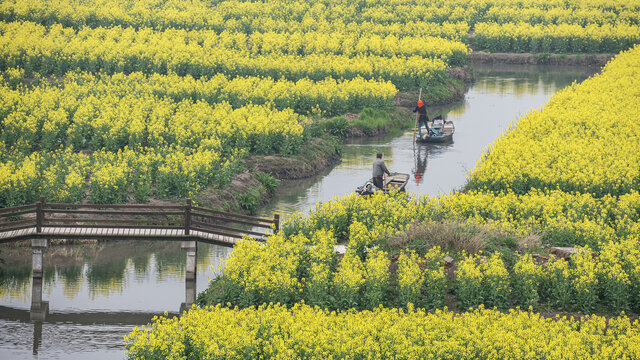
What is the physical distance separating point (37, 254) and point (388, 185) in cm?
1526

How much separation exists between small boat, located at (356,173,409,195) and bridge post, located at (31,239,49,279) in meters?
12.9

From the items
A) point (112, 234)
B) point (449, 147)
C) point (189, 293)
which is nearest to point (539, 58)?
point (449, 147)

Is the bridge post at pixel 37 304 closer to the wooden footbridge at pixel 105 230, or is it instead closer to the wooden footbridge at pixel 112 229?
the wooden footbridge at pixel 105 230

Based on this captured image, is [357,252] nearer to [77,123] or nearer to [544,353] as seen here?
[544,353]

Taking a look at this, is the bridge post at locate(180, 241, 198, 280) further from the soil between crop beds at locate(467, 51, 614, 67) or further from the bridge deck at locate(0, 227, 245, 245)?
the soil between crop beds at locate(467, 51, 614, 67)

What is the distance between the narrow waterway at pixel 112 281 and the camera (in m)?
26.0

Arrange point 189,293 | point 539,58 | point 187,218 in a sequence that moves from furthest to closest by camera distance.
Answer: point 539,58 → point 189,293 → point 187,218

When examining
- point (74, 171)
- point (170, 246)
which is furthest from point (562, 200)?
point (74, 171)

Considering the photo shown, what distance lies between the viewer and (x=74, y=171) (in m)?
36.4

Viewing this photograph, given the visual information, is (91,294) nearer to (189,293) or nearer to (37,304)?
(37,304)

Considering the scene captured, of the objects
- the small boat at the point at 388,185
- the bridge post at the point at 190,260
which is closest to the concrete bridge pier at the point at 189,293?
the bridge post at the point at 190,260

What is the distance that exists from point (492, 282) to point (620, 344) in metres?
4.71

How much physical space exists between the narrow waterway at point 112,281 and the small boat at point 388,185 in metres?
3.06

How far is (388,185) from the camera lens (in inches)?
1490
